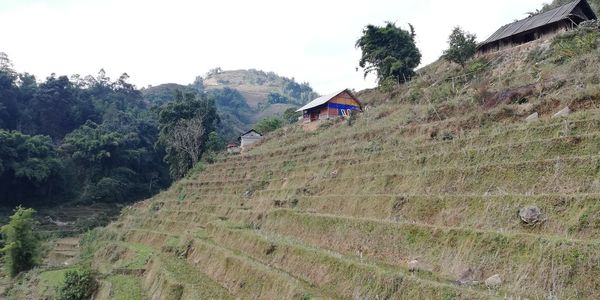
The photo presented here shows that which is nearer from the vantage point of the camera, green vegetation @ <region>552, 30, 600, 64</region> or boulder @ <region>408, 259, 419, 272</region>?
boulder @ <region>408, 259, 419, 272</region>

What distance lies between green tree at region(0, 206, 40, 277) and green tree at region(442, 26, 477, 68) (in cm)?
2566

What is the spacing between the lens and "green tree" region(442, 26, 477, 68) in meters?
23.9

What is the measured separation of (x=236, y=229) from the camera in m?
13.8

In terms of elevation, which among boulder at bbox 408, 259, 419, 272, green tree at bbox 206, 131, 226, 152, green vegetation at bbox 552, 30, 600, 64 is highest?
green vegetation at bbox 552, 30, 600, 64

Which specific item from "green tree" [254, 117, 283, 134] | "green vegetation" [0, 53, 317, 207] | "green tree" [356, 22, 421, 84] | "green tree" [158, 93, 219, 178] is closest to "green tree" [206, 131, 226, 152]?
"green vegetation" [0, 53, 317, 207]

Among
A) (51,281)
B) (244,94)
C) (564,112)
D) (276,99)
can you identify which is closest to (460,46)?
(564,112)

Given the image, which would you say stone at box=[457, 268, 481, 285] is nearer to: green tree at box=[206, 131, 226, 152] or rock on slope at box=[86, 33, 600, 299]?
rock on slope at box=[86, 33, 600, 299]

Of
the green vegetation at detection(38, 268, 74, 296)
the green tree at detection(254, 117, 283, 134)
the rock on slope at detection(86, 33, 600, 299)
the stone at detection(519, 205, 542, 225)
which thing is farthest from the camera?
the green tree at detection(254, 117, 283, 134)

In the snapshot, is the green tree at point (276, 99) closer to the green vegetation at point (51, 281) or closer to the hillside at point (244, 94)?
the hillside at point (244, 94)

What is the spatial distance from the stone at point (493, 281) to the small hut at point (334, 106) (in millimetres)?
24399

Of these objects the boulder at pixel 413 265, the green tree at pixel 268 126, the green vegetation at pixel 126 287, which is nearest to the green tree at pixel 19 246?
the green vegetation at pixel 126 287

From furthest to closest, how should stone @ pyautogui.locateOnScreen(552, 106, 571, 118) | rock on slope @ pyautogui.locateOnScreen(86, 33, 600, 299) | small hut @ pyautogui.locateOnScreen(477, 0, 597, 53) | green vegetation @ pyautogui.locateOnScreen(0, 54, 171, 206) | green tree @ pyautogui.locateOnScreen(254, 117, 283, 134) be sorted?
green tree @ pyautogui.locateOnScreen(254, 117, 283, 134), green vegetation @ pyautogui.locateOnScreen(0, 54, 171, 206), small hut @ pyautogui.locateOnScreen(477, 0, 597, 53), stone @ pyautogui.locateOnScreen(552, 106, 571, 118), rock on slope @ pyautogui.locateOnScreen(86, 33, 600, 299)

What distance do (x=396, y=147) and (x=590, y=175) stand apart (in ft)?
23.3

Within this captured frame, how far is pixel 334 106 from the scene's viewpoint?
31.2m
